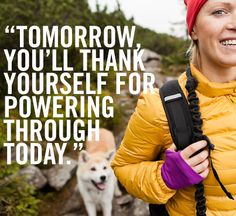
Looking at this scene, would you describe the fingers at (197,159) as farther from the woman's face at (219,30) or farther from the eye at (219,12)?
the eye at (219,12)

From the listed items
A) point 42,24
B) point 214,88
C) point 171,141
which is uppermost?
point 42,24

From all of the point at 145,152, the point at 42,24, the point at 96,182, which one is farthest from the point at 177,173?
the point at 42,24

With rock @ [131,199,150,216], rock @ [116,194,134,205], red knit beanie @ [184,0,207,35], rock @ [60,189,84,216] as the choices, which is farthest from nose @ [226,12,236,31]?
rock @ [60,189,84,216]

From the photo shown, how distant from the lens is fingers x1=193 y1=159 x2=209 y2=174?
1508mm

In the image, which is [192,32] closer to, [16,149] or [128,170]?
[128,170]

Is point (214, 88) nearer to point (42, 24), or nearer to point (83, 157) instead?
point (83, 157)

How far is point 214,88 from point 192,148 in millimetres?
291

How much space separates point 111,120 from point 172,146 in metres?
8.03

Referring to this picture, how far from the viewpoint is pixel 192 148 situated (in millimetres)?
1496

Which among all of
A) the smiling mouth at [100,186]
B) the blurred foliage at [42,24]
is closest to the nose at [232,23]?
the blurred foliage at [42,24]

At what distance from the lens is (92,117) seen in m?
9.01

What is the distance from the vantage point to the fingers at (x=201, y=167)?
1508 mm

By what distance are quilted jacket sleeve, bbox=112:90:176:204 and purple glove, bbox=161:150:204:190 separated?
0.04 m

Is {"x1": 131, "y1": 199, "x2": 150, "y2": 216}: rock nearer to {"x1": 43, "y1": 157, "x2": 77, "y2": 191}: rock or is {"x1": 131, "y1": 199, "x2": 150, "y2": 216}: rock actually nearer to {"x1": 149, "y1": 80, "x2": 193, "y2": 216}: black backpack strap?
{"x1": 43, "y1": 157, "x2": 77, "y2": 191}: rock
